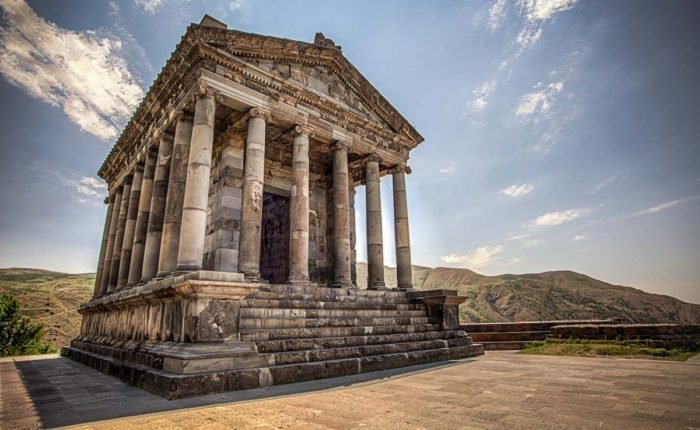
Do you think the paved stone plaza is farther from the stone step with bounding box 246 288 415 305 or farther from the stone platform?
the stone step with bounding box 246 288 415 305

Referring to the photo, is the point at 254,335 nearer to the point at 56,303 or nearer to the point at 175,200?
the point at 175,200

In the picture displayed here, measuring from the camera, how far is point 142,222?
13.3 metres

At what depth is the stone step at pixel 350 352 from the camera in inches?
281

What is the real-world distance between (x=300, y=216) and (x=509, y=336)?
9182 mm

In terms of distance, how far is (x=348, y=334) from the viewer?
29.7ft

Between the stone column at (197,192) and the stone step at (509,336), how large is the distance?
11.1m

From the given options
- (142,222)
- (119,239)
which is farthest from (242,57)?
(119,239)

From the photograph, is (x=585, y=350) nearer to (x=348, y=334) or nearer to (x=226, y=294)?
(x=348, y=334)

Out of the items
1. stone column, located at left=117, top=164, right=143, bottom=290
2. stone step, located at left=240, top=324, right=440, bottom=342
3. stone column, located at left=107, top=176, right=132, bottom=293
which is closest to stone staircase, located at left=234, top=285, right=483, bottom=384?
stone step, located at left=240, top=324, right=440, bottom=342

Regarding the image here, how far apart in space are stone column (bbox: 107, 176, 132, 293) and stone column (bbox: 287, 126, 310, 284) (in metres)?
9.34

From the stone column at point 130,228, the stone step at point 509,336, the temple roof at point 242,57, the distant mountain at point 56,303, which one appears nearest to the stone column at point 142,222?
the stone column at point 130,228

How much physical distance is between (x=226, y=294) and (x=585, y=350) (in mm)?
10257

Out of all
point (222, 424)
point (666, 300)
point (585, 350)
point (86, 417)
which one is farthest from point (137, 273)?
point (666, 300)

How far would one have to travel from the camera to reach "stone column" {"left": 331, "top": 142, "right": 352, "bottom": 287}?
12477mm
